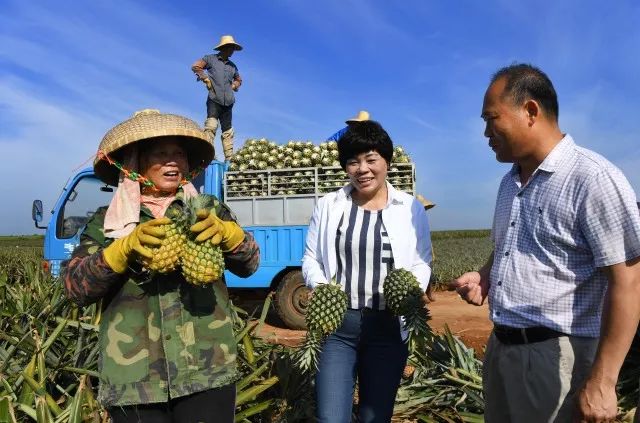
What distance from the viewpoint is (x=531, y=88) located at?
2.24m

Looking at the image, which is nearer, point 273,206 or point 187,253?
point 187,253

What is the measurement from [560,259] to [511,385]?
608 millimetres

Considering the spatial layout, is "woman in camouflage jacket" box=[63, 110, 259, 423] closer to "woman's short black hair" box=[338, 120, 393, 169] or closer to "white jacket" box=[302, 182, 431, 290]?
"white jacket" box=[302, 182, 431, 290]

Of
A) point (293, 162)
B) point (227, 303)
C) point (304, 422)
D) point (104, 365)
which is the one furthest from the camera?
point (293, 162)

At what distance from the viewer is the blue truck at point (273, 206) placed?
317 inches

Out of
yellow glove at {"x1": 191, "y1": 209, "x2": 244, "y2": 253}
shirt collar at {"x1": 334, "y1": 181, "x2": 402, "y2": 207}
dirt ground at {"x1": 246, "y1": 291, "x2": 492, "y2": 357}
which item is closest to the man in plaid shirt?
shirt collar at {"x1": 334, "y1": 181, "x2": 402, "y2": 207}

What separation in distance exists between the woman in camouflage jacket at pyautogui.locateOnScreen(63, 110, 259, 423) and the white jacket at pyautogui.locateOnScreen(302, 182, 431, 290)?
2.13 feet

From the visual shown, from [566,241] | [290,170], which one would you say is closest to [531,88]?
[566,241]

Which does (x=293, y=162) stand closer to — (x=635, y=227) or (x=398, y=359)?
(x=398, y=359)

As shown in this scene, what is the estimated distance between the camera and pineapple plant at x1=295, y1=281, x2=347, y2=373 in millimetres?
2777

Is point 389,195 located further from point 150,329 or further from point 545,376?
point 150,329

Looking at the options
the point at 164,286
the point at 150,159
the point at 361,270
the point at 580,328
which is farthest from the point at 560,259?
the point at 150,159

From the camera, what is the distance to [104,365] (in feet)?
7.69

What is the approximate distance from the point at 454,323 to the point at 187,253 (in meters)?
8.84
